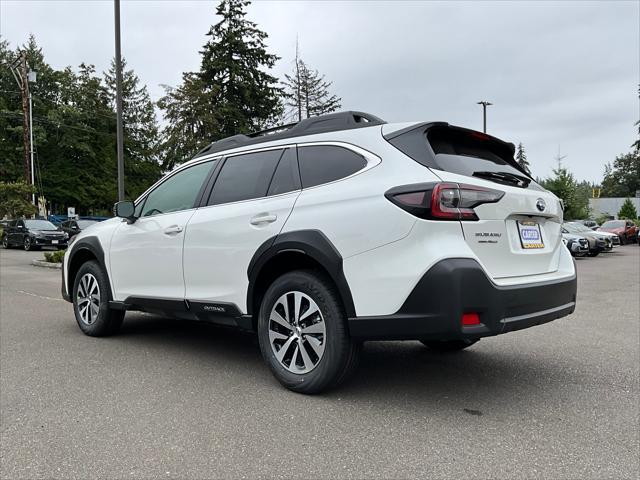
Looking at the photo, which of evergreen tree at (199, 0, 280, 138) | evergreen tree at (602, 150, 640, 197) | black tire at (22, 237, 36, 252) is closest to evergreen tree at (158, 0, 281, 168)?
evergreen tree at (199, 0, 280, 138)

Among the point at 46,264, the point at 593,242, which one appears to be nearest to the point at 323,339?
the point at 46,264

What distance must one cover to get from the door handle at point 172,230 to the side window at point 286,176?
106 centimetres

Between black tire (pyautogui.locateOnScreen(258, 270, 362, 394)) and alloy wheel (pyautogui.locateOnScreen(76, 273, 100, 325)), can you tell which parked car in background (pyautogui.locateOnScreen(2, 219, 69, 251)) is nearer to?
alloy wheel (pyautogui.locateOnScreen(76, 273, 100, 325))

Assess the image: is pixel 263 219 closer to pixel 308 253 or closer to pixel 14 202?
pixel 308 253

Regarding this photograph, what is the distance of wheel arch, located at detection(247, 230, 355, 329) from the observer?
11.6 ft

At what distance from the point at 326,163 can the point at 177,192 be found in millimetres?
1857

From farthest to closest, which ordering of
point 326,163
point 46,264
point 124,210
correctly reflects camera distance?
point 46,264 < point 124,210 < point 326,163

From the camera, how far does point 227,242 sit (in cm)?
427

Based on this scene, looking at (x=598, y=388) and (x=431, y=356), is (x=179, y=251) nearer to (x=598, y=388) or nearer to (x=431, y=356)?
(x=431, y=356)

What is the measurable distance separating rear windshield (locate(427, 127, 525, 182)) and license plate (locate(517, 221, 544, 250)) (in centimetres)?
44

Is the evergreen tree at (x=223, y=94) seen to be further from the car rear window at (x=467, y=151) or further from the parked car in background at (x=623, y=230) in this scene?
the car rear window at (x=467, y=151)

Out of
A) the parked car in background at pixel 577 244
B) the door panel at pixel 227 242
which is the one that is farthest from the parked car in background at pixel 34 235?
the door panel at pixel 227 242

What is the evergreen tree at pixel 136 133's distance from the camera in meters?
57.1

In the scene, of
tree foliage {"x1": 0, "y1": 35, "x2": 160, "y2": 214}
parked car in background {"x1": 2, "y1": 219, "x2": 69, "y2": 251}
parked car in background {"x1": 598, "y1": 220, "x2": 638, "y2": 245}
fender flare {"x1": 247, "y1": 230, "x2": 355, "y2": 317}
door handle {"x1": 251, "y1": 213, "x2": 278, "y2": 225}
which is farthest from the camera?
tree foliage {"x1": 0, "y1": 35, "x2": 160, "y2": 214}
